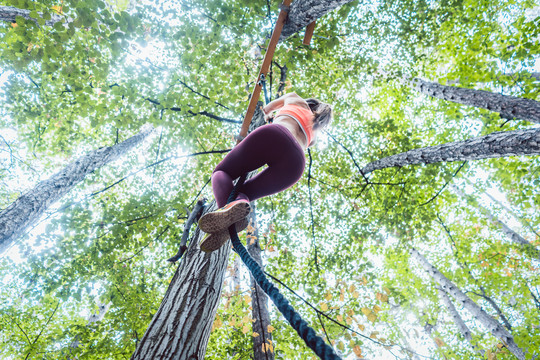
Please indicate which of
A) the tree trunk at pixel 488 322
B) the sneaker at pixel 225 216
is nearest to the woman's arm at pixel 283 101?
the sneaker at pixel 225 216

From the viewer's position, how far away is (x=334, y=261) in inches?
238

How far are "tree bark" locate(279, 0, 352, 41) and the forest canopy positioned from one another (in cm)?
30

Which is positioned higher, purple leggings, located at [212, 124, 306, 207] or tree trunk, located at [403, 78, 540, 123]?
tree trunk, located at [403, 78, 540, 123]

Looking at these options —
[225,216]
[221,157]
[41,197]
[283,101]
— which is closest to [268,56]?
[283,101]

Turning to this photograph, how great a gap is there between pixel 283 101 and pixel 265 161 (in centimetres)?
78

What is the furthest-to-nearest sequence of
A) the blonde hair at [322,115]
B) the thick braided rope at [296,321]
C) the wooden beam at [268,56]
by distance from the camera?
the wooden beam at [268,56] → the blonde hair at [322,115] → the thick braided rope at [296,321]

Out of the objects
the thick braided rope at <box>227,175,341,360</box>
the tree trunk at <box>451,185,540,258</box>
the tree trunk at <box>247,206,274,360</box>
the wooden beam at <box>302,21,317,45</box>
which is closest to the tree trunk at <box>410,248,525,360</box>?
the tree trunk at <box>451,185,540,258</box>

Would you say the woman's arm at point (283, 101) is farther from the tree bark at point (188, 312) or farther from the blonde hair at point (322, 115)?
the tree bark at point (188, 312)

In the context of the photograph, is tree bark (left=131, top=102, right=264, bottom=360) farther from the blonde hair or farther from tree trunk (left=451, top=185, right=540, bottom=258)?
tree trunk (left=451, top=185, right=540, bottom=258)

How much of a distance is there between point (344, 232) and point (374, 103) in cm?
511

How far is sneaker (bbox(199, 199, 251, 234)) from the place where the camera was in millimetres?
1583

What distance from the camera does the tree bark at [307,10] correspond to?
2996mm

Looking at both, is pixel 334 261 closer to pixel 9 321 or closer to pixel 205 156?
pixel 205 156

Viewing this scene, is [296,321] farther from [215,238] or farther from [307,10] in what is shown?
[307,10]
